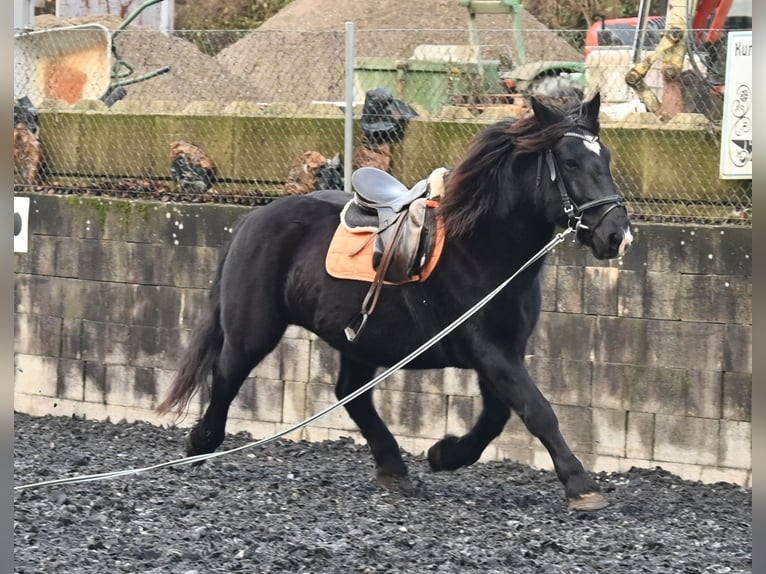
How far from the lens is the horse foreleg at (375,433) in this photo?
7.19m

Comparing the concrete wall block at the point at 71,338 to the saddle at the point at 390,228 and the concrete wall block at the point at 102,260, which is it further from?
the saddle at the point at 390,228

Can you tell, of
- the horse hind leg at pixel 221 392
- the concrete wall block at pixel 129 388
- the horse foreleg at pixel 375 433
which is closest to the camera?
the horse foreleg at pixel 375 433

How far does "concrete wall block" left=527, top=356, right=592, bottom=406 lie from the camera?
810cm

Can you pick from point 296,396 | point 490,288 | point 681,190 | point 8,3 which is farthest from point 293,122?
point 8,3

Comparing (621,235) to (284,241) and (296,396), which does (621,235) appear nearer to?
(284,241)

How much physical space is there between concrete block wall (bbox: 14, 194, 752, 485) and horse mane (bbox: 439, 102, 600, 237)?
1.79 metres

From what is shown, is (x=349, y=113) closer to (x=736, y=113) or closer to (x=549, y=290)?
(x=549, y=290)

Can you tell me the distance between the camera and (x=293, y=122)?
966 centimetres

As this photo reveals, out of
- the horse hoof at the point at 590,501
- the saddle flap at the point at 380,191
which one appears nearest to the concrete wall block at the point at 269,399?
the saddle flap at the point at 380,191

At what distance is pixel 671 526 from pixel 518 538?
91cm

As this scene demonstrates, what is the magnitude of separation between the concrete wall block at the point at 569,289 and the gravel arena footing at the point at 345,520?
105cm

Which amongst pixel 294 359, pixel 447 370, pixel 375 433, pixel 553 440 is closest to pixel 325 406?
pixel 294 359

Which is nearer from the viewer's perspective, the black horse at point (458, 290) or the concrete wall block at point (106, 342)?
the black horse at point (458, 290)

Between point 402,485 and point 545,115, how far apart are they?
2.19 meters
